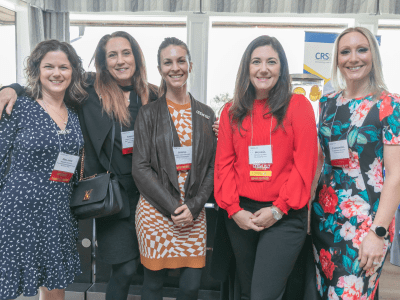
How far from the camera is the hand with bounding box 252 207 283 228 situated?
1321mm

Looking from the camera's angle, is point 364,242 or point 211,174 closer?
point 364,242

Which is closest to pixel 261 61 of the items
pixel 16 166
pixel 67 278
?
pixel 16 166

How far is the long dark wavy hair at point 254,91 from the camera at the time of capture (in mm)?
1393

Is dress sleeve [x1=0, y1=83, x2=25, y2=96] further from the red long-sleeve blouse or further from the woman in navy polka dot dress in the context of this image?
the red long-sleeve blouse

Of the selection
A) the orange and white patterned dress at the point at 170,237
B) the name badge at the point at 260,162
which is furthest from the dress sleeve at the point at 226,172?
the orange and white patterned dress at the point at 170,237

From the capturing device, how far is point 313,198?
1532 mm

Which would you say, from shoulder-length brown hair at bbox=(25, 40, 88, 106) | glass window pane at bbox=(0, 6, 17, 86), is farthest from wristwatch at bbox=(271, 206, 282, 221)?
glass window pane at bbox=(0, 6, 17, 86)

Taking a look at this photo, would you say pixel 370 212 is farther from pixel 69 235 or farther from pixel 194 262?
pixel 69 235

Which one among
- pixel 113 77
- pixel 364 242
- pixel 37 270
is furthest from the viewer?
pixel 113 77

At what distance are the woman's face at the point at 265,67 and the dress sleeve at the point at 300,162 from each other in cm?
17

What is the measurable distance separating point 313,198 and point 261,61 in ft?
2.34

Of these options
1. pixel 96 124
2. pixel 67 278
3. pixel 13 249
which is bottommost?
pixel 67 278

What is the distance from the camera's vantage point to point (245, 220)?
1.36 metres

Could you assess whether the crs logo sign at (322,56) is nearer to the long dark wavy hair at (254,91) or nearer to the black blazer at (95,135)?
the long dark wavy hair at (254,91)
